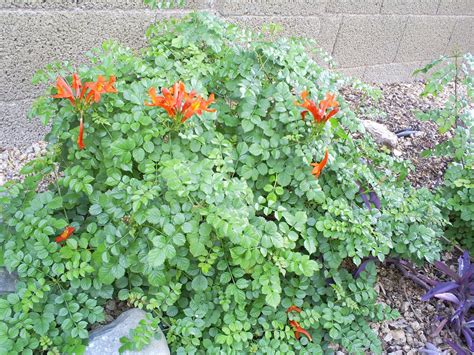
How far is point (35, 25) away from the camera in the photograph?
2.50 metres

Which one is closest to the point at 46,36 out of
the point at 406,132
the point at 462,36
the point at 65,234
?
the point at 65,234

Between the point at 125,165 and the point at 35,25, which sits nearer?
the point at 125,165

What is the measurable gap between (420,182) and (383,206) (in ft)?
3.54

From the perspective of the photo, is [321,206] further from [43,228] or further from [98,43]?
[98,43]

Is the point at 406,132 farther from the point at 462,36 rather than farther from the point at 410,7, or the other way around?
the point at 462,36

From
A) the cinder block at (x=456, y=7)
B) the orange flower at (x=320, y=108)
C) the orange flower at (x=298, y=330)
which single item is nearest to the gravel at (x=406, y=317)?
the orange flower at (x=298, y=330)

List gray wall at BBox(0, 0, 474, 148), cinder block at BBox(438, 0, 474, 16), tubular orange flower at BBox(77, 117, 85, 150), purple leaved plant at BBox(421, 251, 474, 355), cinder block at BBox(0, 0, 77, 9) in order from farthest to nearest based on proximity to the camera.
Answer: cinder block at BBox(438, 0, 474, 16), gray wall at BBox(0, 0, 474, 148), cinder block at BBox(0, 0, 77, 9), purple leaved plant at BBox(421, 251, 474, 355), tubular orange flower at BBox(77, 117, 85, 150)

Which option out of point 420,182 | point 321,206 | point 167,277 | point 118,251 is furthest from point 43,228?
point 420,182

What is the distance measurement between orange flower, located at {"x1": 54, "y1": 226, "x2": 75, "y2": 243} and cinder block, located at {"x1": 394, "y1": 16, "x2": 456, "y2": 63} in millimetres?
3834

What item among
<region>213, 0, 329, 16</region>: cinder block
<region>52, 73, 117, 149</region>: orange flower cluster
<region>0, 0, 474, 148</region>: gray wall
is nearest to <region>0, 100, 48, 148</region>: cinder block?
<region>0, 0, 474, 148</region>: gray wall

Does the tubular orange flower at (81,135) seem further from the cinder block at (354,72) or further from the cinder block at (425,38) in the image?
the cinder block at (425,38)

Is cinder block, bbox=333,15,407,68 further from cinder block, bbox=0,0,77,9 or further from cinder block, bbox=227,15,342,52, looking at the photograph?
cinder block, bbox=0,0,77,9

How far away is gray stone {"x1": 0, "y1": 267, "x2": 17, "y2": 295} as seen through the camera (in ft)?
5.93

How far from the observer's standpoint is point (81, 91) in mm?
1737
